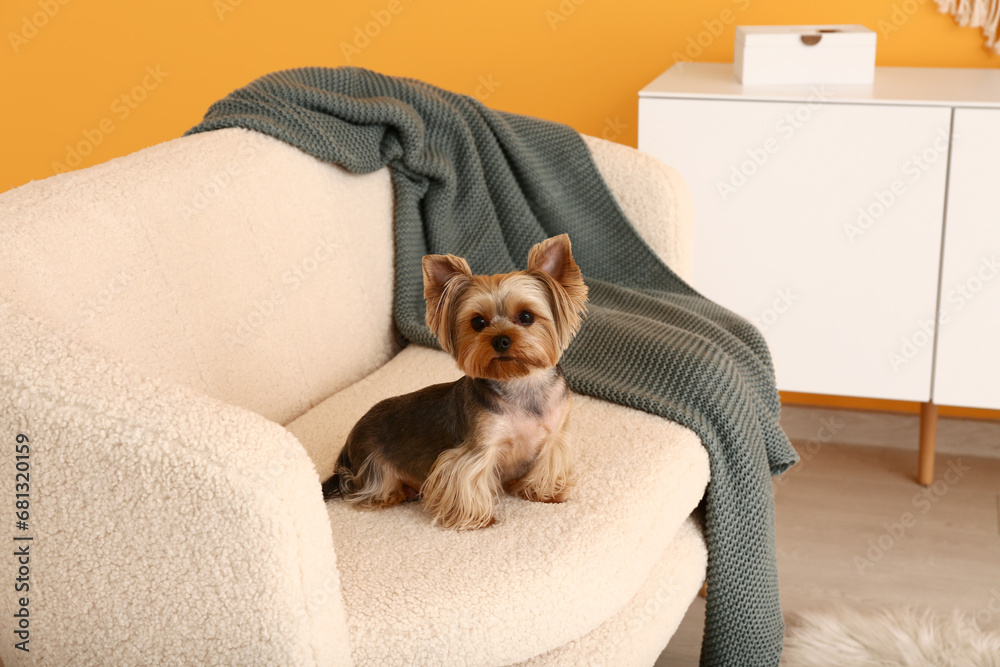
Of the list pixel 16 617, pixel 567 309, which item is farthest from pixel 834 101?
pixel 16 617

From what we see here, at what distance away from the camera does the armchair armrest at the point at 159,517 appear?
0.94m

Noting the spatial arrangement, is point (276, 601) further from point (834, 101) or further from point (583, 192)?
point (834, 101)

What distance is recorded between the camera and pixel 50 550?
41.1 inches

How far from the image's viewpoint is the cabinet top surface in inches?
82.8
